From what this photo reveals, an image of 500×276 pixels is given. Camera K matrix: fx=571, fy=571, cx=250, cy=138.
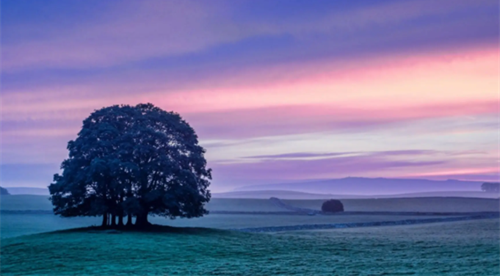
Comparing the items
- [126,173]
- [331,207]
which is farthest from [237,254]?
[331,207]

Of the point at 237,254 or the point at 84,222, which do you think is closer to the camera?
the point at 237,254

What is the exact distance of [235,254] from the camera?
3891cm

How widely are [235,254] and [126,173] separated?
50.9 ft

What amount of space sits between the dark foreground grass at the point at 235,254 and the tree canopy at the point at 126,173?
9.48 feet

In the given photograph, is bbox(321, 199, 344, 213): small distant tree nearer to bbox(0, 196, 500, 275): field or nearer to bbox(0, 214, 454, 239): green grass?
bbox(0, 214, 454, 239): green grass

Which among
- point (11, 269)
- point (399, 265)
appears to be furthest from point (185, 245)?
point (399, 265)

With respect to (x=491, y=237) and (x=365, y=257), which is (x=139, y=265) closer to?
(x=365, y=257)

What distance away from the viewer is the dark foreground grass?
30969 millimetres

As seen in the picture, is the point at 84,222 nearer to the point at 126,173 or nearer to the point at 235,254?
the point at 126,173

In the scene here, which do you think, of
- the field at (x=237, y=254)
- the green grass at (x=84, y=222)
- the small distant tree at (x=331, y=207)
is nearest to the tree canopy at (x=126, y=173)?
A: the field at (x=237, y=254)

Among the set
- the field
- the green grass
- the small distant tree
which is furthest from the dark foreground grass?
the small distant tree

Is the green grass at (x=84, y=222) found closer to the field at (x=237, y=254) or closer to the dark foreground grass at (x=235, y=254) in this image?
the field at (x=237, y=254)

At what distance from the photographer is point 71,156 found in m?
52.5

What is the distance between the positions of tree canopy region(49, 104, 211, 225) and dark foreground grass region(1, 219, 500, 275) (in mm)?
2889
